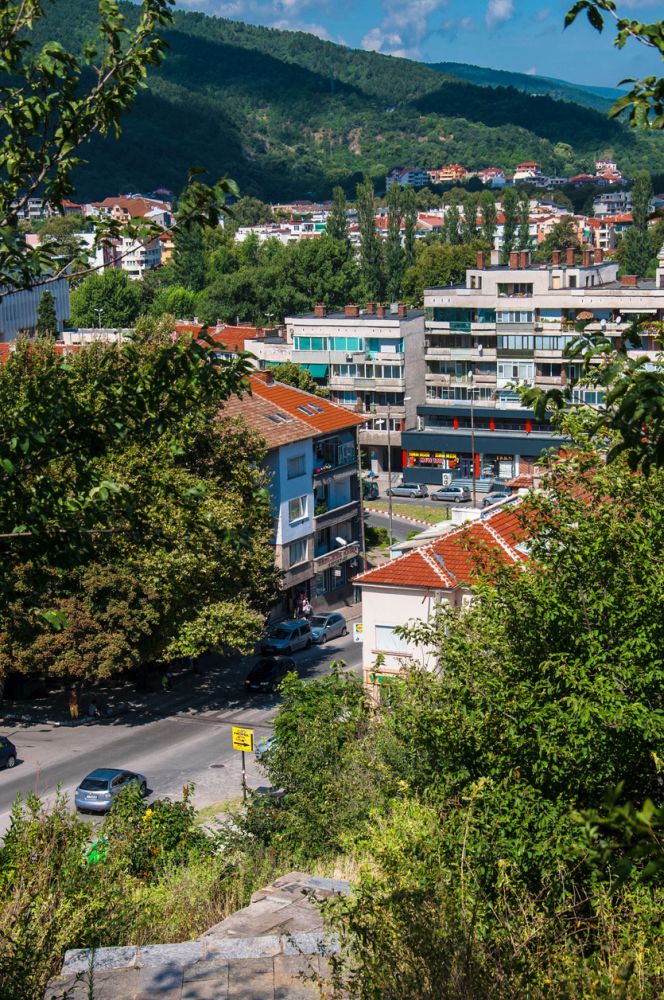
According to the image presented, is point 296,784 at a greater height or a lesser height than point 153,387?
lesser

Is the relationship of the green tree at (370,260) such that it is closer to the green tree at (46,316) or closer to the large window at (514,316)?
the green tree at (46,316)

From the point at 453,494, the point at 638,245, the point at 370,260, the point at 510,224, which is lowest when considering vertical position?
the point at 453,494

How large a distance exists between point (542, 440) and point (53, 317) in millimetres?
39902

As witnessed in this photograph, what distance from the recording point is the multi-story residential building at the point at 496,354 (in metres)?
70.9

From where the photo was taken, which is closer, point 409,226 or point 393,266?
point 393,266

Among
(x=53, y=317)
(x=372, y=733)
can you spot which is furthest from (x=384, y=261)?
(x=372, y=733)

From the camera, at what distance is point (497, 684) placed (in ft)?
47.2

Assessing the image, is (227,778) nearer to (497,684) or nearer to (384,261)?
(497,684)

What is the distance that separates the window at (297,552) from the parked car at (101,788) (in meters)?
18.4

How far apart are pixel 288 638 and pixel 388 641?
38.8 feet

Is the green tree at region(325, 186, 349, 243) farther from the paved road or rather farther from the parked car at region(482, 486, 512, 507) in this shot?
the paved road

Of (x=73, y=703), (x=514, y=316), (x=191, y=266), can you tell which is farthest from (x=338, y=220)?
(x=73, y=703)

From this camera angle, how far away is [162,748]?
33562mm

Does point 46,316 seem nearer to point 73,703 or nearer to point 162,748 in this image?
point 73,703
